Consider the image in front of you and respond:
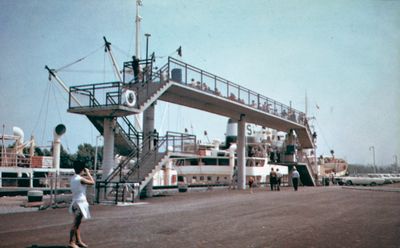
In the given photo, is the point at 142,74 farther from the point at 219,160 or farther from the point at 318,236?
the point at 219,160

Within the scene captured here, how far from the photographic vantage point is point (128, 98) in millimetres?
18984

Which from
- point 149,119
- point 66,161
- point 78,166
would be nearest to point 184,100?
point 149,119

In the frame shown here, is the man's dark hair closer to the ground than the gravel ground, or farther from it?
farther from it

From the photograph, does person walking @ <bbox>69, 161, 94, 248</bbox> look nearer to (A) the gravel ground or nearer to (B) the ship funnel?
(A) the gravel ground

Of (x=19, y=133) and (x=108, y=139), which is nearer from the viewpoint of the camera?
(x=108, y=139)

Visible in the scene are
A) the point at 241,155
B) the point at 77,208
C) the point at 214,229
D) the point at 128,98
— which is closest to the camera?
the point at 77,208

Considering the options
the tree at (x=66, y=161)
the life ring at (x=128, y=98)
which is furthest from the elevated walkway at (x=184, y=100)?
the tree at (x=66, y=161)

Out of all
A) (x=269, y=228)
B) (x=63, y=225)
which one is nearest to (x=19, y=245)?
(x=63, y=225)

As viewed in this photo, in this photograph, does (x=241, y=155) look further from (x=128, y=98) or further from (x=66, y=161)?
(x=66, y=161)

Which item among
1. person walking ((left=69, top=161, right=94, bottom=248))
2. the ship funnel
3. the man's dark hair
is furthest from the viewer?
the ship funnel

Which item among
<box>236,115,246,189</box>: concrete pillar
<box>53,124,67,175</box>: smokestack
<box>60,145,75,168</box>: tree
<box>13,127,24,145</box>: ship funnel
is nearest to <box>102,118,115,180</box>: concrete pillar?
<box>236,115,246,189</box>: concrete pillar

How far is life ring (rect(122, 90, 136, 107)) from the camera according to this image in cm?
1889

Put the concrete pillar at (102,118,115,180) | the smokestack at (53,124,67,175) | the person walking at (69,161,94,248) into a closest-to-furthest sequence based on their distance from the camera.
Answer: the person walking at (69,161,94,248)
the concrete pillar at (102,118,115,180)
the smokestack at (53,124,67,175)

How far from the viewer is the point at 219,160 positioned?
46875mm
